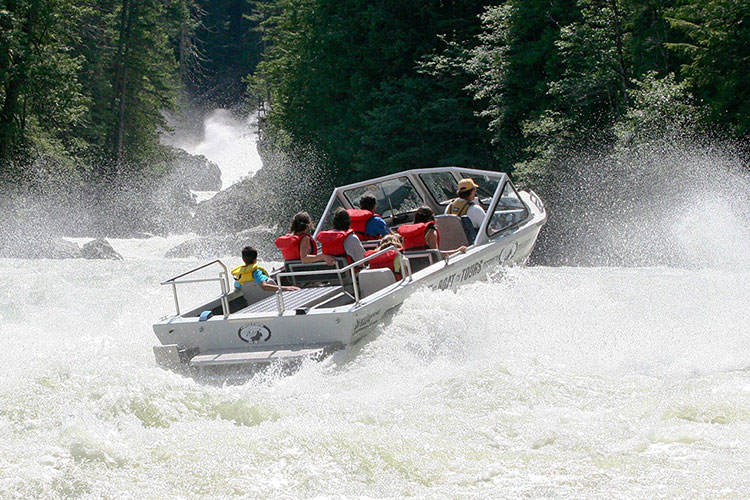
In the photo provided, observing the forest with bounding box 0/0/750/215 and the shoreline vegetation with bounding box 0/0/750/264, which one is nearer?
the shoreline vegetation with bounding box 0/0/750/264

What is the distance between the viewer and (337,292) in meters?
9.93

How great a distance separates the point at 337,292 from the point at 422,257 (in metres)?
1.36

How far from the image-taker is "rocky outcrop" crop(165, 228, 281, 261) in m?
31.2

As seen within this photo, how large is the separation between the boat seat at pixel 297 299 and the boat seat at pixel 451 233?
6.83 ft

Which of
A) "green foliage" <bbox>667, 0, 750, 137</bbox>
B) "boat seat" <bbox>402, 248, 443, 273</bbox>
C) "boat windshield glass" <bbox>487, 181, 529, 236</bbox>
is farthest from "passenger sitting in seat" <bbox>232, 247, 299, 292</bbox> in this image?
"green foliage" <bbox>667, 0, 750, 137</bbox>

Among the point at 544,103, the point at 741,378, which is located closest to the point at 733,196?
the point at 544,103

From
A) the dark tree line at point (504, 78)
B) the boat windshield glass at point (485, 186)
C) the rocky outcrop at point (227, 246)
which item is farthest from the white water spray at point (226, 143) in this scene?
the boat windshield glass at point (485, 186)

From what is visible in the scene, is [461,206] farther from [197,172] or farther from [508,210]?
[197,172]

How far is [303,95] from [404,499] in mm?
35133

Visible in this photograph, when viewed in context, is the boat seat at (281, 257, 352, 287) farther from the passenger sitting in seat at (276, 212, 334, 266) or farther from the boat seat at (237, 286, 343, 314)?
the boat seat at (237, 286, 343, 314)

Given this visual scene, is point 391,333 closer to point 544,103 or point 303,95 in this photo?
point 544,103

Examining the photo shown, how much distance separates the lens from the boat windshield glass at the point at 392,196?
42.4 feet

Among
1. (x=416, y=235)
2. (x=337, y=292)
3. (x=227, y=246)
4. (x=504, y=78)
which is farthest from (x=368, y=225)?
(x=227, y=246)

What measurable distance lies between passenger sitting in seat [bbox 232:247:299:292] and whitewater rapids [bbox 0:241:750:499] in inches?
50.0
